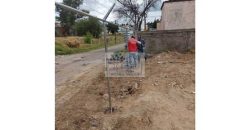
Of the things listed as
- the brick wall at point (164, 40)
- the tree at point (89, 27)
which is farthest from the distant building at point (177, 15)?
the tree at point (89, 27)

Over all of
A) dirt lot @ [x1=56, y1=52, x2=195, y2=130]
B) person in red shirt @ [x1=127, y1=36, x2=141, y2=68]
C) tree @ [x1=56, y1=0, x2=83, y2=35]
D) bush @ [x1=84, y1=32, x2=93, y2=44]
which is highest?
tree @ [x1=56, y1=0, x2=83, y2=35]

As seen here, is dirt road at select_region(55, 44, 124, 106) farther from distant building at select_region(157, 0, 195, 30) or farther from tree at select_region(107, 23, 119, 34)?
distant building at select_region(157, 0, 195, 30)

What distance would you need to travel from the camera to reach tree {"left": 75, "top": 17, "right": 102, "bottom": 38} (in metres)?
3.77

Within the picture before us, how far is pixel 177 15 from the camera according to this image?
5270 mm

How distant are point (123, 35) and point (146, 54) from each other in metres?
0.78

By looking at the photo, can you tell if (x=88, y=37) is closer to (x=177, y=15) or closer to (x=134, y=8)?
(x=134, y=8)

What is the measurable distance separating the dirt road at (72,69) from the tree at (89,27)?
0.26 meters

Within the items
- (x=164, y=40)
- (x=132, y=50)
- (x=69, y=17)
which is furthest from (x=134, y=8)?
(x=164, y=40)

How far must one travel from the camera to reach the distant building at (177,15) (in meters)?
4.59

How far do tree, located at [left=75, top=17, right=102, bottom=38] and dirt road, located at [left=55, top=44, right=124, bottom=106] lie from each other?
26cm

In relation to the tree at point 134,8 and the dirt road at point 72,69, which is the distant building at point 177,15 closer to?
the tree at point 134,8

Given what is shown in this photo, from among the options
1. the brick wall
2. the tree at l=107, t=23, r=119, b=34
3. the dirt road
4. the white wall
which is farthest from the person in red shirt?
the white wall
